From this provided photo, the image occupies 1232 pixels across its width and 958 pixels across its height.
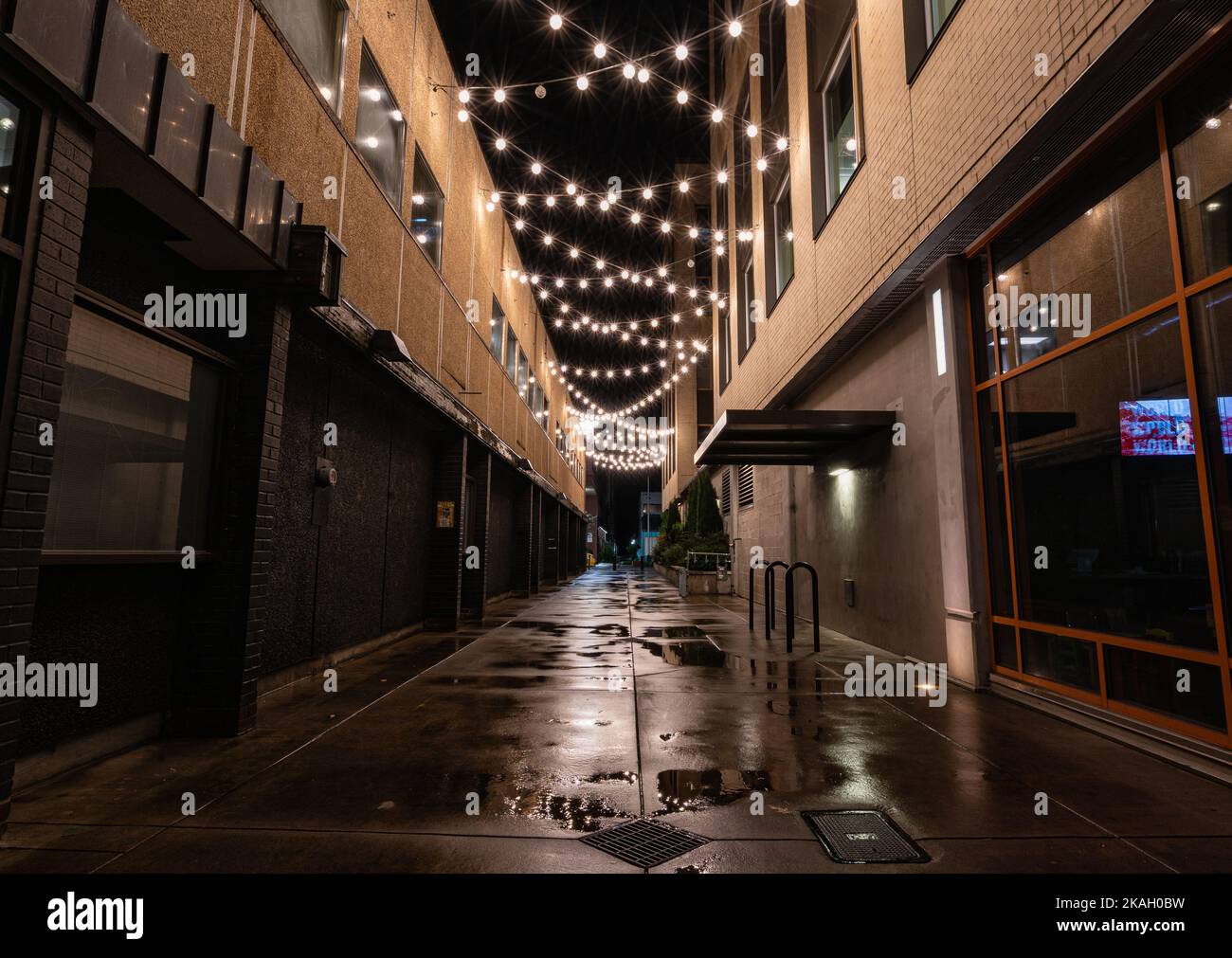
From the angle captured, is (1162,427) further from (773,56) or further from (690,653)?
(773,56)

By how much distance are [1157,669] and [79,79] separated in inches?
273

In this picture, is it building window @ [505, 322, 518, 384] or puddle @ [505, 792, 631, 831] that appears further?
building window @ [505, 322, 518, 384]

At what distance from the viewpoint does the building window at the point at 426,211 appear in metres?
8.54

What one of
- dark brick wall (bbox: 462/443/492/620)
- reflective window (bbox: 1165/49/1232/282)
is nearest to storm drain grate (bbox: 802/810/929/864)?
reflective window (bbox: 1165/49/1232/282)

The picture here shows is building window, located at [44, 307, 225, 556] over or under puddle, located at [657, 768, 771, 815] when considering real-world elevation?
over

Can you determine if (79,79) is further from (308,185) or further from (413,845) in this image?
(413,845)

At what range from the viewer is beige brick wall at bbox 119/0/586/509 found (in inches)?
169

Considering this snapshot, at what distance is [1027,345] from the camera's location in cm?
559

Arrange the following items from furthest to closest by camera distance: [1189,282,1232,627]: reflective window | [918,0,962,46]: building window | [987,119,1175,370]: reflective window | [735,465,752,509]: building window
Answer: [735,465,752,509]: building window, [918,0,962,46]: building window, [987,119,1175,370]: reflective window, [1189,282,1232,627]: reflective window

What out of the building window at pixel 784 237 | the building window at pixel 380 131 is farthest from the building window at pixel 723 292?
the building window at pixel 380 131

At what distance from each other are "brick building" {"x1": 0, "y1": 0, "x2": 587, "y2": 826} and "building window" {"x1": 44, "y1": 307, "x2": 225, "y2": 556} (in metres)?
0.02

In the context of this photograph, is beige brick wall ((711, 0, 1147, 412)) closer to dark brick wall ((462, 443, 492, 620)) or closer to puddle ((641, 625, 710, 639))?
puddle ((641, 625, 710, 639))
